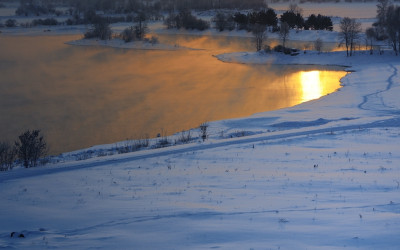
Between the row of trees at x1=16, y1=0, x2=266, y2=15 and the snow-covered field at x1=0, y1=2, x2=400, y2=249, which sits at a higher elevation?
the row of trees at x1=16, y1=0, x2=266, y2=15

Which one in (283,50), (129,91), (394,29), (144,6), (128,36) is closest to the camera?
(129,91)

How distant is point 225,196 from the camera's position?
694 cm

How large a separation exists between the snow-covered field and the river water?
14.2ft

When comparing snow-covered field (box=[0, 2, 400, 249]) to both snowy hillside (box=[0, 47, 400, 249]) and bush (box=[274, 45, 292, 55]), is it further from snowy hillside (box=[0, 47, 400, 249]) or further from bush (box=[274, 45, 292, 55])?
bush (box=[274, 45, 292, 55])

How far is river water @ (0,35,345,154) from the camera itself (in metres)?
15.2

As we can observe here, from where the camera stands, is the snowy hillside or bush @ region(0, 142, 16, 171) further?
bush @ region(0, 142, 16, 171)

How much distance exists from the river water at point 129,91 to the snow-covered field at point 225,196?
171 inches

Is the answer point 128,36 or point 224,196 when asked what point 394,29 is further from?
point 224,196

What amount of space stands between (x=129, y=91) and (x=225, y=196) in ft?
49.6

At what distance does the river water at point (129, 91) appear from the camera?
15.2 metres

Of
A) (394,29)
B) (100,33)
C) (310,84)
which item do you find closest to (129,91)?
(310,84)

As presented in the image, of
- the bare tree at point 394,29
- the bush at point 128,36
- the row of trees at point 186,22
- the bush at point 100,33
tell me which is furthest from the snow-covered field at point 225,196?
the row of trees at point 186,22

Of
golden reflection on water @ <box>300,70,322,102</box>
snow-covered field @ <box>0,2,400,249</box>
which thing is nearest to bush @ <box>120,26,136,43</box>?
golden reflection on water @ <box>300,70,322,102</box>

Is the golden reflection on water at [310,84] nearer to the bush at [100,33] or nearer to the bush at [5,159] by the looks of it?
the bush at [5,159]
